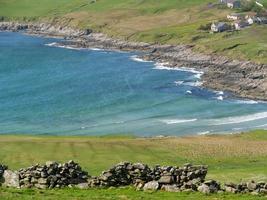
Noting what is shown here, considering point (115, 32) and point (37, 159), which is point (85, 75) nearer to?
point (115, 32)

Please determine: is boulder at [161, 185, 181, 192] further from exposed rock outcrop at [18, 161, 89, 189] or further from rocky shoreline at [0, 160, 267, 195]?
exposed rock outcrop at [18, 161, 89, 189]

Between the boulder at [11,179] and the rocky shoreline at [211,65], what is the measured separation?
267ft

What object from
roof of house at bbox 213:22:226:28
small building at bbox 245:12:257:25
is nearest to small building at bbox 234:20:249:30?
small building at bbox 245:12:257:25

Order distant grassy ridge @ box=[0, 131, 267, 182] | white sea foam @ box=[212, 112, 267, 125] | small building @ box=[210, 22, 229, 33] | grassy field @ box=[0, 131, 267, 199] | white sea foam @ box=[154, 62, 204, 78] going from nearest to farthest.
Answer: grassy field @ box=[0, 131, 267, 199]
distant grassy ridge @ box=[0, 131, 267, 182]
white sea foam @ box=[212, 112, 267, 125]
white sea foam @ box=[154, 62, 204, 78]
small building @ box=[210, 22, 229, 33]

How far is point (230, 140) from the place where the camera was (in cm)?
6744

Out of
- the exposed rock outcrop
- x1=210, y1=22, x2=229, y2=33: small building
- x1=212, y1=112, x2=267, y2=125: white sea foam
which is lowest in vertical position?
x1=212, y1=112, x2=267, y2=125: white sea foam

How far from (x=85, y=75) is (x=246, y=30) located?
53975 millimetres

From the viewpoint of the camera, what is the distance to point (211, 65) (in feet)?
460

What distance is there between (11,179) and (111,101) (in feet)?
262

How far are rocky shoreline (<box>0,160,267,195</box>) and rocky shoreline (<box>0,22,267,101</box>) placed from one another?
78.1m

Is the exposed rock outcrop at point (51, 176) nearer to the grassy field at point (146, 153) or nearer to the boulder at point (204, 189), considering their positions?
the boulder at point (204, 189)

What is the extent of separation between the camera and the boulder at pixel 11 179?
30.7m

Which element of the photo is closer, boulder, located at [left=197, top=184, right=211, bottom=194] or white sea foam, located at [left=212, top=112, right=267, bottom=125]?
Result: boulder, located at [left=197, top=184, right=211, bottom=194]

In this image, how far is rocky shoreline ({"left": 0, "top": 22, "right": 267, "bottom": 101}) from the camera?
116 metres
